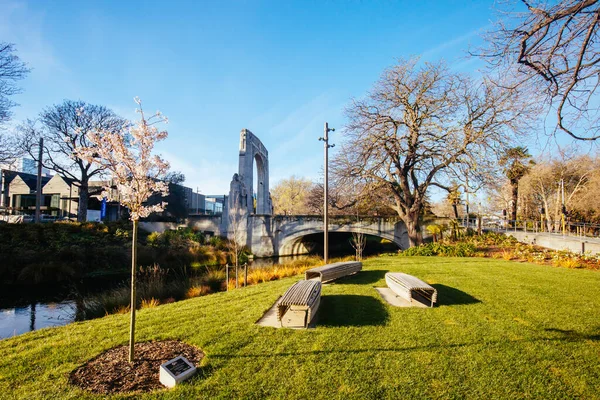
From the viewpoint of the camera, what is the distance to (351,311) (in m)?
5.87

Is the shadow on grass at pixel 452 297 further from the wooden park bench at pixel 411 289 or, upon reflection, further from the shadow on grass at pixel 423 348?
the shadow on grass at pixel 423 348

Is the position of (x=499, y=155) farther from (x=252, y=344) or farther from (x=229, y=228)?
(x=229, y=228)

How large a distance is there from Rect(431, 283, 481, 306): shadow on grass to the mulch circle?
4.88 metres

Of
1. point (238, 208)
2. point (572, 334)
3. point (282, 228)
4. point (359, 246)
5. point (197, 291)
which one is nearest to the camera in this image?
point (572, 334)

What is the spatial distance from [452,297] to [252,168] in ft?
101

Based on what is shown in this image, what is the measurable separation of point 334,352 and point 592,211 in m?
35.6

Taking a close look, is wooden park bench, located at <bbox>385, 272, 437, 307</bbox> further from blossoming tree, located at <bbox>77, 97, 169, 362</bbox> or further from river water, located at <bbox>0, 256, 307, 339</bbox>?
river water, located at <bbox>0, 256, 307, 339</bbox>

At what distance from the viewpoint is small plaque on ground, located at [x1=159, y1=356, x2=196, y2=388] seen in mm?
3504

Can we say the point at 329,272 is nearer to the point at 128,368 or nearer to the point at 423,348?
the point at 423,348

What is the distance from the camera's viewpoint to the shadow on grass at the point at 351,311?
5.34 m

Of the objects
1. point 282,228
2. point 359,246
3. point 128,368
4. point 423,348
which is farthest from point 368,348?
point 282,228

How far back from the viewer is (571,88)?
14.1 ft

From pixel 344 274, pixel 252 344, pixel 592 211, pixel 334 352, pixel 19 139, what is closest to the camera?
pixel 334 352

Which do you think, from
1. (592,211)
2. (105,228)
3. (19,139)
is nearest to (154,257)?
(105,228)
